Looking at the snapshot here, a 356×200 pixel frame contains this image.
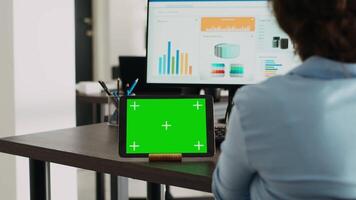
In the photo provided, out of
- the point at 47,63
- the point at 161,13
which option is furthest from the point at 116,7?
the point at 161,13

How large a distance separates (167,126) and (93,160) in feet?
0.62

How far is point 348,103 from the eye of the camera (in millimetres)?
827

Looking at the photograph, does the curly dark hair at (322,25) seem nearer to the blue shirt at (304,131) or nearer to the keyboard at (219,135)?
the blue shirt at (304,131)

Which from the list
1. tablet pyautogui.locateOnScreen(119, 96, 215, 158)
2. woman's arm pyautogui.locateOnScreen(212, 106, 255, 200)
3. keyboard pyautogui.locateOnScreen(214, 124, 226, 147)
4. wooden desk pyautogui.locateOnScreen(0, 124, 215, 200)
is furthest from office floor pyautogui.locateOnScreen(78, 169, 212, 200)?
woman's arm pyautogui.locateOnScreen(212, 106, 255, 200)

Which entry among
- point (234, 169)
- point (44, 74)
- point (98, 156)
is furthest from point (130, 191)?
point (234, 169)

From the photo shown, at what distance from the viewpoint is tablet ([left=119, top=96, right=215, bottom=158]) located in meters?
→ 1.25

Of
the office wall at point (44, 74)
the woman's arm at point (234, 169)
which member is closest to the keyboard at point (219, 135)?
the woman's arm at point (234, 169)

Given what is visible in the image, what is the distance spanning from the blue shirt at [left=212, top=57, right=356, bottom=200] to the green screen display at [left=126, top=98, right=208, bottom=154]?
410 mm

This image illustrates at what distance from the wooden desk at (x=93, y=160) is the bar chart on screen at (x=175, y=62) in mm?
253

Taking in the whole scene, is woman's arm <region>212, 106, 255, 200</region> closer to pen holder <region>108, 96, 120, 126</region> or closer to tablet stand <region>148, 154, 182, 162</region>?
tablet stand <region>148, 154, 182, 162</region>

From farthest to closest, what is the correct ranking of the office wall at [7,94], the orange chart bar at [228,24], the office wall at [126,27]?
the office wall at [126,27] < the office wall at [7,94] < the orange chart bar at [228,24]

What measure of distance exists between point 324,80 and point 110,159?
570mm

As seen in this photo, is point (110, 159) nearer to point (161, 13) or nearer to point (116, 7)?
point (161, 13)

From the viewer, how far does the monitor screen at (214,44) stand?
60.9 inches
